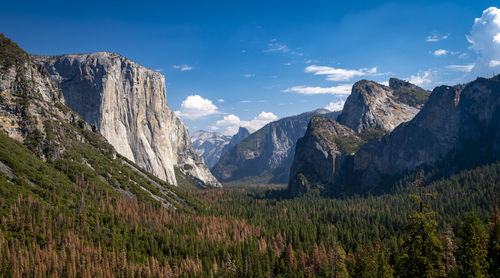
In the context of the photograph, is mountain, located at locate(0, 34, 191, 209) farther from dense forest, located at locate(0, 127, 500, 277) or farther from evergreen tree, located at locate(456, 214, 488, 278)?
evergreen tree, located at locate(456, 214, 488, 278)

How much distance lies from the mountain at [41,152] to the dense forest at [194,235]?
2.85 ft

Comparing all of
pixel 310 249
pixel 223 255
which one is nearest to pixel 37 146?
pixel 223 255

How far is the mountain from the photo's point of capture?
422 ft

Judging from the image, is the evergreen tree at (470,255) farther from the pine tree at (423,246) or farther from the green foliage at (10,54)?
the green foliage at (10,54)

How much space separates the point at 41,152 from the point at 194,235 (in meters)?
88.2

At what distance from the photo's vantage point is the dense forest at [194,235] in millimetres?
77812

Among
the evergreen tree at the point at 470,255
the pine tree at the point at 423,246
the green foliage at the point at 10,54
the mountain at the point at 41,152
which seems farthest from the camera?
the green foliage at the point at 10,54

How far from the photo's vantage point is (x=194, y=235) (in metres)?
137

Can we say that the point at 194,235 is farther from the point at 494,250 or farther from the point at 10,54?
the point at 10,54

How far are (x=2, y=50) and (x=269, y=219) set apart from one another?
7140 inches

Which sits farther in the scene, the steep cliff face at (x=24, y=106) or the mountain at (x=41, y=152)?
the steep cliff face at (x=24, y=106)

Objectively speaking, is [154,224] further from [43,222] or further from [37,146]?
[37,146]

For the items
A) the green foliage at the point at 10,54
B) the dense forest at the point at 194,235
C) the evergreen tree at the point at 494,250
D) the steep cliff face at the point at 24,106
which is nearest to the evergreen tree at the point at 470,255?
the dense forest at the point at 194,235

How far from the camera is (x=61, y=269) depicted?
8850cm
